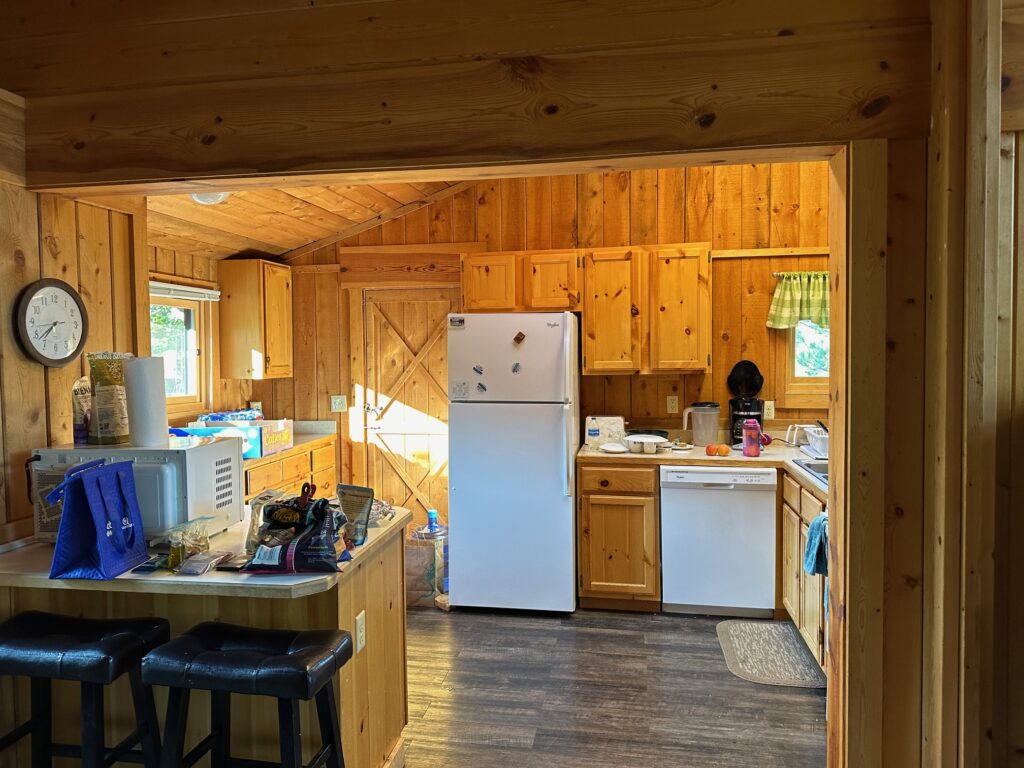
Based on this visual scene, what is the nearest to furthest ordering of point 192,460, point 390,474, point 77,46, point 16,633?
point 16,633 < point 192,460 < point 77,46 < point 390,474

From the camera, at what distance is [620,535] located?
3877mm

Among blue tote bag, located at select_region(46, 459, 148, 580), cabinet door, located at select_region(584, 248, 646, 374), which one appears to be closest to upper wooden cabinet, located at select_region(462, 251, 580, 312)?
cabinet door, located at select_region(584, 248, 646, 374)

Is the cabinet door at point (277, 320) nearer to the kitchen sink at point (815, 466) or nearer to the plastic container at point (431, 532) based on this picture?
the plastic container at point (431, 532)

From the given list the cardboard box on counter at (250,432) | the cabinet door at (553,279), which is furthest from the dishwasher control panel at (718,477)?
the cardboard box on counter at (250,432)

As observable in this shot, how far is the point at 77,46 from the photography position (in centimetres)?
222

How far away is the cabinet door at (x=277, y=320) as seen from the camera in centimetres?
475

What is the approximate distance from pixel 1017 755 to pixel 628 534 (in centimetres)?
226

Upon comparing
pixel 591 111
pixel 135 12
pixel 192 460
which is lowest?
pixel 192 460

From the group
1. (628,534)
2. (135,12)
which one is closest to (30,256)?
(135,12)

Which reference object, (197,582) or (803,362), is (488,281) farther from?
(197,582)

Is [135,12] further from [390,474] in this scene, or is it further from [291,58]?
[390,474]

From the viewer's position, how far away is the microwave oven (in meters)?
2.02

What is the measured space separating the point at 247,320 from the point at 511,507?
230cm

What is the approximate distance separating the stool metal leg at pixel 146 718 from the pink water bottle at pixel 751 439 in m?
3.10
